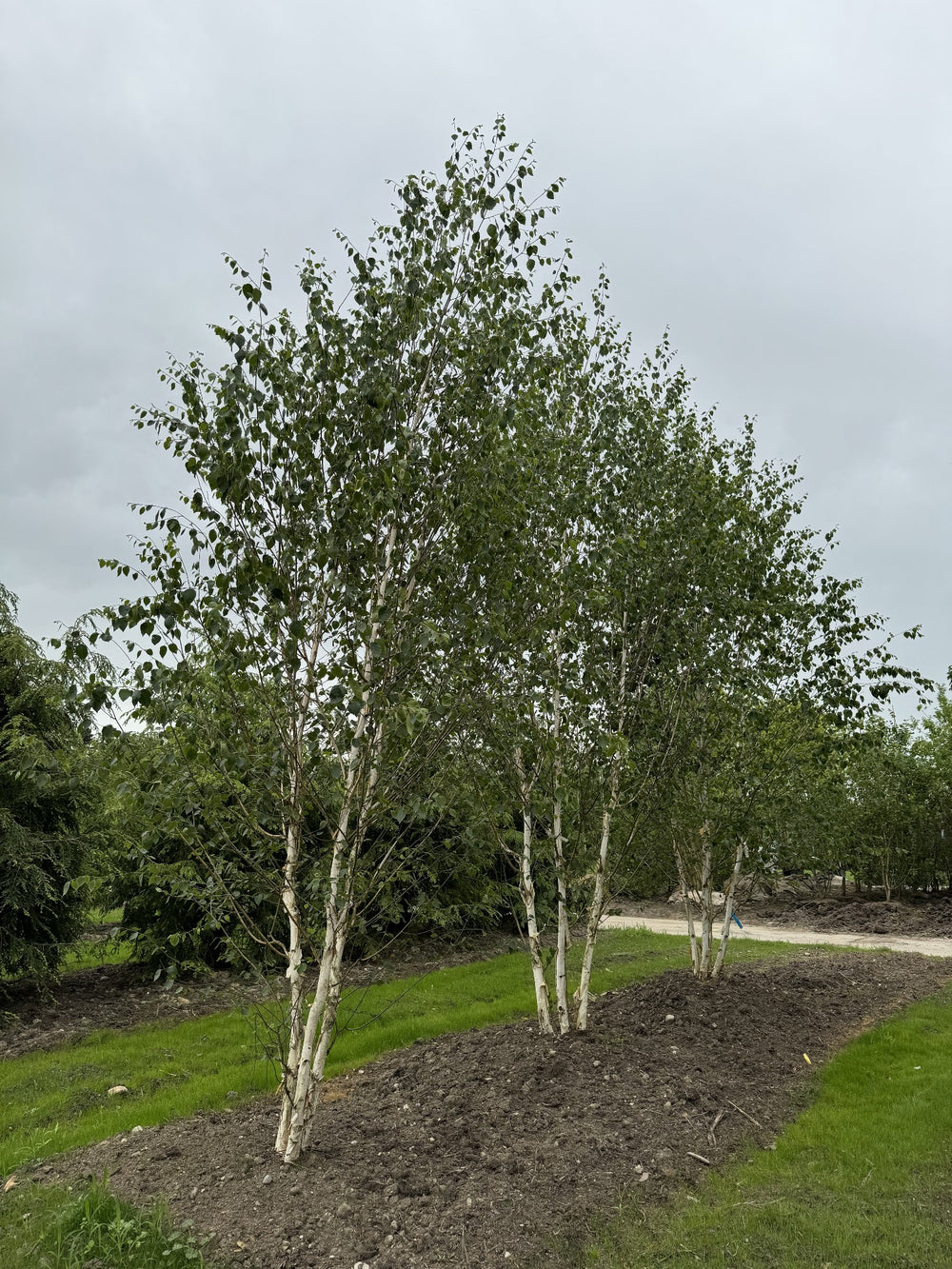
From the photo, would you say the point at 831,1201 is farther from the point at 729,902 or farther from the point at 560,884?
the point at 729,902

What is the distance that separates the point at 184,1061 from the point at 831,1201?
21.0 feet

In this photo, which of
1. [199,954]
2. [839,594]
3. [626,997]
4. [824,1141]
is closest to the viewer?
[824,1141]

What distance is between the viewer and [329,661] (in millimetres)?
5109

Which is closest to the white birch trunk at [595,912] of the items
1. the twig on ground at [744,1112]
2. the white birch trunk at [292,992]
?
the twig on ground at [744,1112]

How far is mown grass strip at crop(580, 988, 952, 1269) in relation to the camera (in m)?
4.69

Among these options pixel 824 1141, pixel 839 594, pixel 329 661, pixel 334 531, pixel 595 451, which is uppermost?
pixel 595 451

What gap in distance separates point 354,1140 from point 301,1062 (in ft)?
3.42

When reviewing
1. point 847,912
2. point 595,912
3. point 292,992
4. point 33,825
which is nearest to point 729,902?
point 595,912

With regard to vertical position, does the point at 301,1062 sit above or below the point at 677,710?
below

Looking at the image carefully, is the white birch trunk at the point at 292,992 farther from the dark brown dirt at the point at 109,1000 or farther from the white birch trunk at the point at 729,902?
the white birch trunk at the point at 729,902

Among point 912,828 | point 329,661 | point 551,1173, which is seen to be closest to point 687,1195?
point 551,1173

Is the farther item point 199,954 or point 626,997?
point 199,954

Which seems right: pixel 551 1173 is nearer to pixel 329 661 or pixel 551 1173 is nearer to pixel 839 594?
pixel 329 661

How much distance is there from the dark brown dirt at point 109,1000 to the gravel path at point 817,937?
8193 mm
